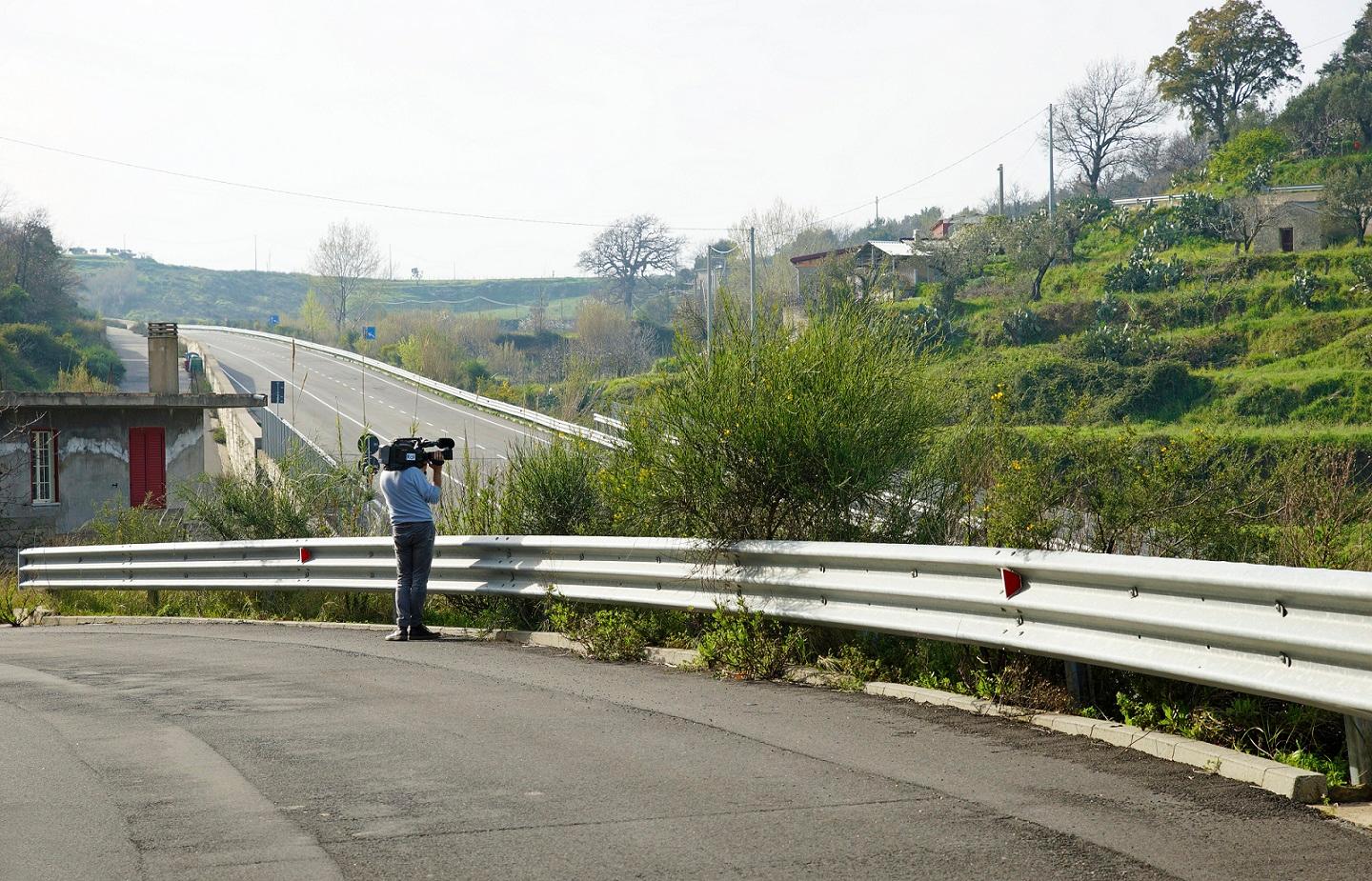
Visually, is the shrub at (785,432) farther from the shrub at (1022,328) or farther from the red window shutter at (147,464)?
Result: the shrub at (1022,328)

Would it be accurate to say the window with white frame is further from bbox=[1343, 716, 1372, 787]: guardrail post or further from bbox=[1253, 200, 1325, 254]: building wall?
bbox=[1253, 200, 1325, 254]: building wall

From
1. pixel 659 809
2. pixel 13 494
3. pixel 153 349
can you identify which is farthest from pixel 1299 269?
pixel 659 809

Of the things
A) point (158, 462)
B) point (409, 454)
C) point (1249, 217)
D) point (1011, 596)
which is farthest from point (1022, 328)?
point (1011, 596)

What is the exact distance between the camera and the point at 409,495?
11203 millimetres

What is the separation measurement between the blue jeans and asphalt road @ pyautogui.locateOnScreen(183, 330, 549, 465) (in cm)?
2079

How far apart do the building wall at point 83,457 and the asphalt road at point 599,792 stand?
2412 centimetres

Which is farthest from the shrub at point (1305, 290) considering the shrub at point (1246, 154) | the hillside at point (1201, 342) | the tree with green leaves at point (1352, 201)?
the shrub at point (1246, 154)

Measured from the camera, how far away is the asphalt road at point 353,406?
47.4m

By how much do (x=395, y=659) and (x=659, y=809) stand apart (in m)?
5.04

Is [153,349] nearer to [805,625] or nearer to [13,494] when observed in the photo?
[13,494]

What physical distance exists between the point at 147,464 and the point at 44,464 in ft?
7.66

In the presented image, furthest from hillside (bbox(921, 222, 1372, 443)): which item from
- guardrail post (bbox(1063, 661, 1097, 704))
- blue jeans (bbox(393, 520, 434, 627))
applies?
guardrail post (bbox(1063, 661, 1097, 704))

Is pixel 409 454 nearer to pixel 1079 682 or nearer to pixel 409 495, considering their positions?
pixel 409 495

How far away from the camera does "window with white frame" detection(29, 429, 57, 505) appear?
99.4 feet
